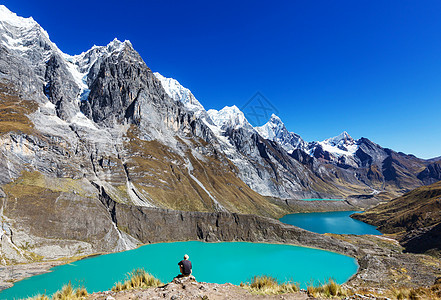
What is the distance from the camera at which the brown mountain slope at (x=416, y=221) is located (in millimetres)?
69681

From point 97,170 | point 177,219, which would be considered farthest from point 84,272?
point 97,170

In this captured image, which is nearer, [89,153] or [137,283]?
[137,283]

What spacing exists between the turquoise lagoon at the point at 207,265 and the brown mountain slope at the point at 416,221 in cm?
2763

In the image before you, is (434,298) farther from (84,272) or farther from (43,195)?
(43,195)

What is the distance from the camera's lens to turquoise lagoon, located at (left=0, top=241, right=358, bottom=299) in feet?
139

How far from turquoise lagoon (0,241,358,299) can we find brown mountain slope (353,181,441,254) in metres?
27.6

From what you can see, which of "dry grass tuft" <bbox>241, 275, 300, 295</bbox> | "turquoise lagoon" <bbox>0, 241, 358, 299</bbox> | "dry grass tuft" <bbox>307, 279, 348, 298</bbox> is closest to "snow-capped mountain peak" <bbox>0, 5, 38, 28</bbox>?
"turquoise lagoon" <bbox>0, 241, 358, 299</bbox>

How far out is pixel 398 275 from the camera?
4372 cm

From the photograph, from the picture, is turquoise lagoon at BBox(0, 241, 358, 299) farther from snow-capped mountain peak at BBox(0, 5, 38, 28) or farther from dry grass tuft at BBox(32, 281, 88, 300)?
snow-capped mountain peak at BBox(0, 5, 38, 28)

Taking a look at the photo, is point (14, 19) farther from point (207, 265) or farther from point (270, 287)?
point (270, 287)

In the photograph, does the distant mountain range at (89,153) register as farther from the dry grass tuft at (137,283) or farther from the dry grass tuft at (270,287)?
the dry grass tuft at (270,287)

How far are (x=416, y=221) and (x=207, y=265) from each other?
94.4 meters

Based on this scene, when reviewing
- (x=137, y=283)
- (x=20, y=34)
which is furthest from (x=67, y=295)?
(x=20, y=34)

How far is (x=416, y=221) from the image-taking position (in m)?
95.1
